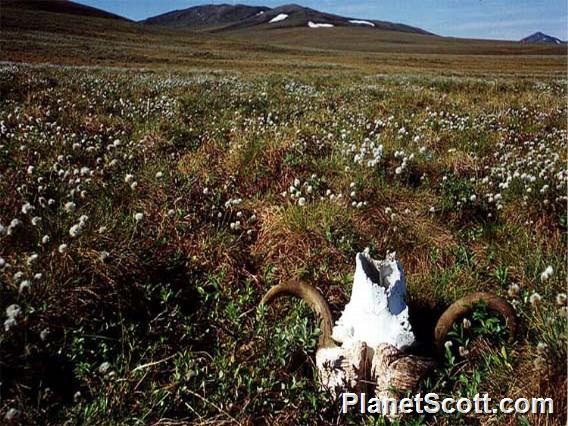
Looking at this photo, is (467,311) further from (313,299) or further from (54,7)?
Answer: (54,7)

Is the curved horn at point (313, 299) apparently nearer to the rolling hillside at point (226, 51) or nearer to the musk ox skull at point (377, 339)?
the musk ox skull at point (377, 339)

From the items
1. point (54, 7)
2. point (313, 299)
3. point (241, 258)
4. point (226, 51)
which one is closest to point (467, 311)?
point (313, 299)

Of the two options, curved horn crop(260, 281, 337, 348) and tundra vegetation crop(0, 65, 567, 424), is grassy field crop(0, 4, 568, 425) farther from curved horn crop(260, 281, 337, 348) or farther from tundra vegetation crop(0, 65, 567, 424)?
curved horn crop(260, 281, 337, 348)

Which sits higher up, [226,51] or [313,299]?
[226,51]

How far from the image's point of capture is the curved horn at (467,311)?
3336 mm

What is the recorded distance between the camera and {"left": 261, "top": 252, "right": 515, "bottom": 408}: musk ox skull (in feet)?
10.0

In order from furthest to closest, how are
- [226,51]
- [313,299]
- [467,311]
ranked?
[226,51] → [313,299] → [467,311]

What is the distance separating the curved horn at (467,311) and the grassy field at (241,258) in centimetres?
10

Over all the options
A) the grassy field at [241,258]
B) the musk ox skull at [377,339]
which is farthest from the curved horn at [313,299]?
the grassy field at [241,258]

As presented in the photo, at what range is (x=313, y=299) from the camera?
367 cm

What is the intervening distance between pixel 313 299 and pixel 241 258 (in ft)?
4.34

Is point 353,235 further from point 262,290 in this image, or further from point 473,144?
point 473,144

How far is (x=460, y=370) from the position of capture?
3.21m

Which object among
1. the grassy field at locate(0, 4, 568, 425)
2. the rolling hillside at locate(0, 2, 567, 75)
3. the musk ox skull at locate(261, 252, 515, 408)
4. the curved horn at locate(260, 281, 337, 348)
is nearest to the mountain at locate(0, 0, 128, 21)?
the rolling hillside at locate(0, 2, 567, 75)
